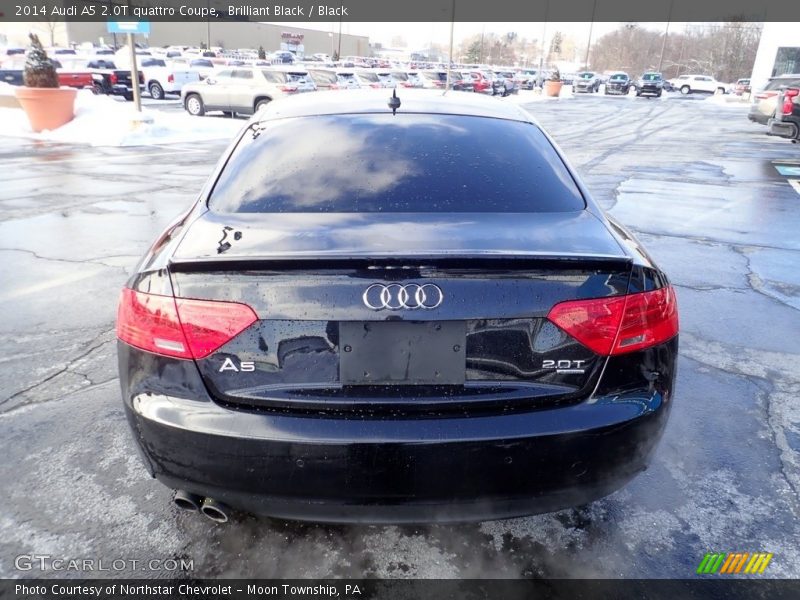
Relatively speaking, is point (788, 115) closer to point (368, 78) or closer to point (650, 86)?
point (368, 78)

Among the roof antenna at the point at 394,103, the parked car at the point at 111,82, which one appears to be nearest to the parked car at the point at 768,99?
the roof antenna at the point at 394,103

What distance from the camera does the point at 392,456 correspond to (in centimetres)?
194

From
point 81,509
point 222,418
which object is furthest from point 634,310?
point 81,509

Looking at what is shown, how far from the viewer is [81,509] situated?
2.64 metres

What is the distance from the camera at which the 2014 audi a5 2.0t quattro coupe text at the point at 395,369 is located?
1926 millimetres

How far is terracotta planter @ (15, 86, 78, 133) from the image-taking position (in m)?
15.5

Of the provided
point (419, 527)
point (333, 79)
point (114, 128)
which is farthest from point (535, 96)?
point (419, 527)

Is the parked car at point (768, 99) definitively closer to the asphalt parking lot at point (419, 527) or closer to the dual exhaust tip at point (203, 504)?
the asphalt parking lot at point (419, 527)

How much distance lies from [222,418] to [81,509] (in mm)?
1135

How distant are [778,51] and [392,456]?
42.9 metres

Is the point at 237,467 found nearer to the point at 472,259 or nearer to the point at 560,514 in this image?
the point at 472,259

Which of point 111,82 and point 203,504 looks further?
point 111,82

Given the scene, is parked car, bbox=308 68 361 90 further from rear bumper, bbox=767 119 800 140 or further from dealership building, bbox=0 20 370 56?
dealership building, bbox=0 20 370 56

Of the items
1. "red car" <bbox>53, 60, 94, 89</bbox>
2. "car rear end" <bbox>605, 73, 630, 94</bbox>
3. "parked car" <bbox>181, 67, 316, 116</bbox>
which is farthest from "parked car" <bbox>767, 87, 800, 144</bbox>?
"car rear end" <bbox>605, 73, 630, 94</bbox>
